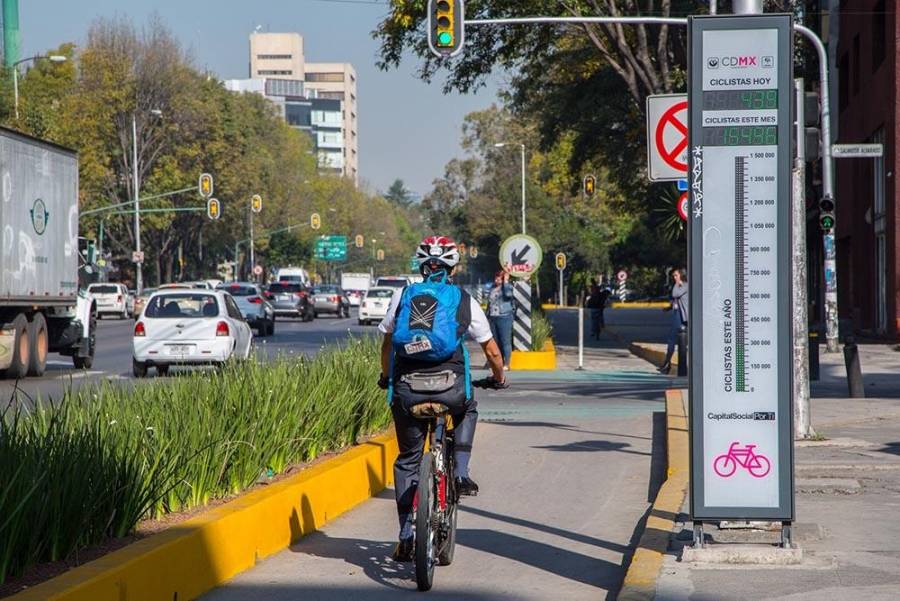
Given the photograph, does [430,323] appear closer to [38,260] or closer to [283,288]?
[38,260]

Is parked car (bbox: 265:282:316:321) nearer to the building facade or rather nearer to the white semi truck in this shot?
the building facade

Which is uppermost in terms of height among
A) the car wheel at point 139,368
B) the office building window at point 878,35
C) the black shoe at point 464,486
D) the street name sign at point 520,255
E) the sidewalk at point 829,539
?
the office building window at point 878,35

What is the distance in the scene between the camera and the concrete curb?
24.1 ft

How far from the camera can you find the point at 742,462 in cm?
795

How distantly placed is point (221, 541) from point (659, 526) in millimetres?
2720

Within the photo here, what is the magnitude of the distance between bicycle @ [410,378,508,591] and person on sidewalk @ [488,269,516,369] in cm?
1893

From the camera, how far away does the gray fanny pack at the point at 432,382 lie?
8.09 m

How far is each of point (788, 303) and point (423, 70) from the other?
24902 mm

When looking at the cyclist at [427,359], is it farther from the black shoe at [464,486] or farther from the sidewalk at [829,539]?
the sidewalk at [829,539]

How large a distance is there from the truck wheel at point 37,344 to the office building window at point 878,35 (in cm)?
2177

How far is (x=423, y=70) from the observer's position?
32.2 metres

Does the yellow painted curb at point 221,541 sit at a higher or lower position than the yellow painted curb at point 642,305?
higher

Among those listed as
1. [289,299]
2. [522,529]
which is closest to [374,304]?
[289,299]

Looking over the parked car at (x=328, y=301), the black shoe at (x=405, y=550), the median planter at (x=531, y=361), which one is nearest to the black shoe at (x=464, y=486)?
the black shoe at (x=405, y=550)
